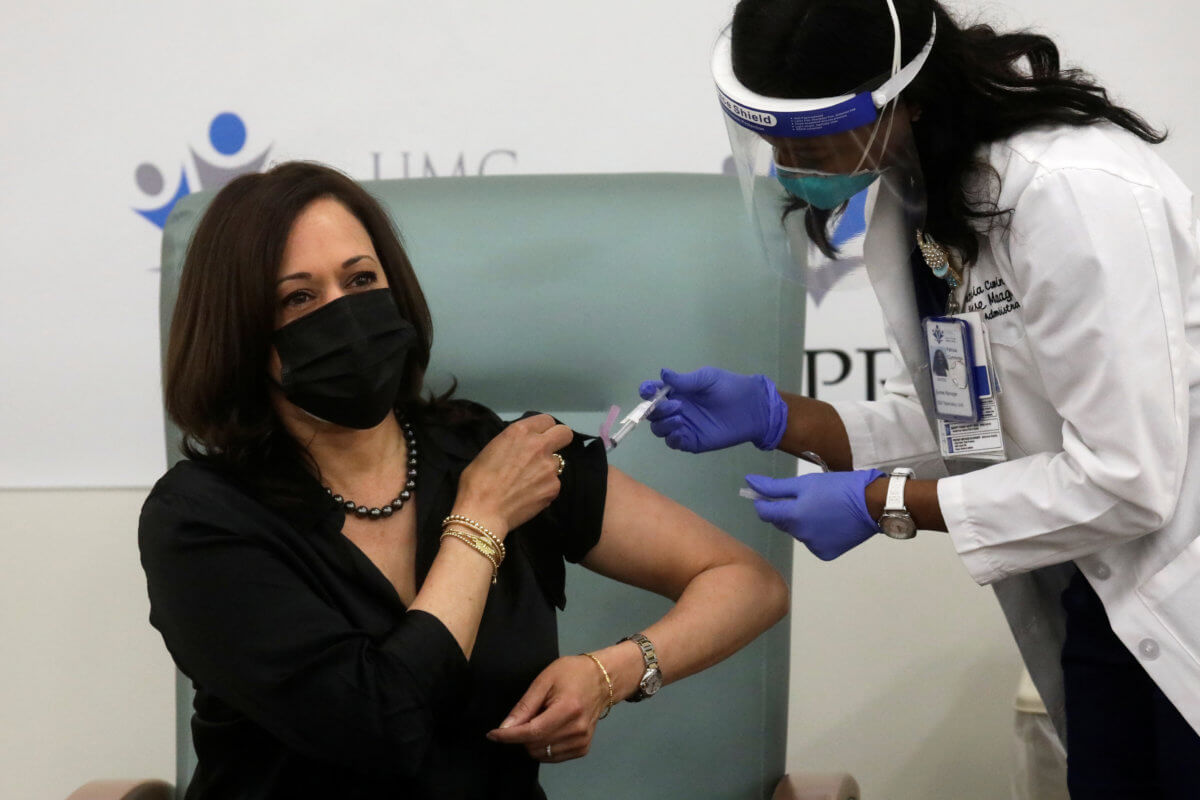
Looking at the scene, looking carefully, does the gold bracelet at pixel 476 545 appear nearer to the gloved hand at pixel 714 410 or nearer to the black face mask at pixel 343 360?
the black face mask at pixel 343 360

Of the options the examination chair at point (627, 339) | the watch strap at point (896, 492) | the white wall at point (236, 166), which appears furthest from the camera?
the white wall at point (236, 166)

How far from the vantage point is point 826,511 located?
4.67 feet

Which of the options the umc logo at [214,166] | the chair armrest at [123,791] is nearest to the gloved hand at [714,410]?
the chair armrest at [123,791]

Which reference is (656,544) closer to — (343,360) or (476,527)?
(476,527)

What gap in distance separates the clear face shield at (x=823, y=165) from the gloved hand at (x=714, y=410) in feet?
0.53

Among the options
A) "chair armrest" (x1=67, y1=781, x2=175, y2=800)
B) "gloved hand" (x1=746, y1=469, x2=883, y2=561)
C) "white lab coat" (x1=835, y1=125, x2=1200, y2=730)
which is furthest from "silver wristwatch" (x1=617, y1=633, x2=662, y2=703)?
"chair armrest" (x1=67, y1=781, x2=175, y2=800)

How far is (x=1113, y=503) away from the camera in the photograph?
1.26 m

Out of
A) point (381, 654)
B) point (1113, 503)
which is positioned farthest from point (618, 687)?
point (1113, 503)

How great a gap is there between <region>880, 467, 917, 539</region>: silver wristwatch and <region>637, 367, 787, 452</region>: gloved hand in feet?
0.75

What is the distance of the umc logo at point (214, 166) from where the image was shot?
2.15 m

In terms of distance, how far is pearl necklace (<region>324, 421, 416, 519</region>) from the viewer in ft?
4.48

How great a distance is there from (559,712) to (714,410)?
0.46 metres

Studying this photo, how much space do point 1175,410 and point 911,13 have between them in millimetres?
481

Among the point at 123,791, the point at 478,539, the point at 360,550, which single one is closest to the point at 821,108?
the point at 478,539
